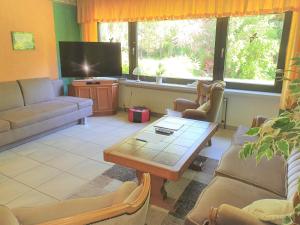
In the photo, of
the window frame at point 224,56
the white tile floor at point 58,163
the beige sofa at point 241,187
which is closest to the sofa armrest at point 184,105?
the white tile floor at point 58,163

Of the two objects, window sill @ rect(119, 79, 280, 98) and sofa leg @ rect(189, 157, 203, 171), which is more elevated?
window sill @ rect(119, 79, 280, 98)

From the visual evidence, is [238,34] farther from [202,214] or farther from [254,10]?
[202,214]

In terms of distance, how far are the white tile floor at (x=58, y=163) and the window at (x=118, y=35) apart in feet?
5.32

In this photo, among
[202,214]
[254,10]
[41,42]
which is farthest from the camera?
[41,42]

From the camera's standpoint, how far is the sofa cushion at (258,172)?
173cm

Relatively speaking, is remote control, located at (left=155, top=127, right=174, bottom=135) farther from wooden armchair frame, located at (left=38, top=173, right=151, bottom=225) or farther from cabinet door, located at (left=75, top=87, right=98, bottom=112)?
cabinet door, located at (left=75, top=87, right=98, bottom=112)

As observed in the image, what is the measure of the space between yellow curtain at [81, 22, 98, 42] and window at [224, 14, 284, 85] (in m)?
2.76

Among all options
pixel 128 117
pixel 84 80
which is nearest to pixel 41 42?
pixel 84 80

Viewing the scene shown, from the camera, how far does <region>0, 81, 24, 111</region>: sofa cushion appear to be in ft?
11.9

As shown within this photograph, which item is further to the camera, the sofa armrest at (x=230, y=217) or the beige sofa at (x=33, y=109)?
the beige sofa at (x=33, y=109)

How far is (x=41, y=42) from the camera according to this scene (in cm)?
445

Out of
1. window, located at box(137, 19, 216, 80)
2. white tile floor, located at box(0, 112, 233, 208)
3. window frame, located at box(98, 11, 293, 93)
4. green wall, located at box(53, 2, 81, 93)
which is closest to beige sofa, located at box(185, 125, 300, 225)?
white tile floor, located at box(0, 112, 233, 208)

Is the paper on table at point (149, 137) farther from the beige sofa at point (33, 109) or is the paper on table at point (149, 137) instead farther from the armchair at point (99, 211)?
the beige sofa at point (33, 109)

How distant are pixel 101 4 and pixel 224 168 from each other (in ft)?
13.9
